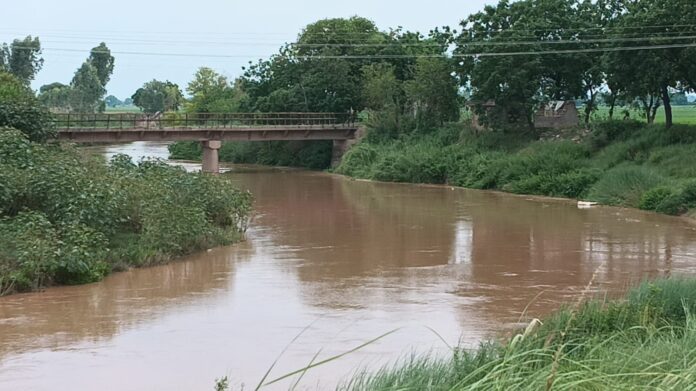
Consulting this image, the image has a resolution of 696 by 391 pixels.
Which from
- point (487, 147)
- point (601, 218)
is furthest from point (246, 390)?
point (487, 147)

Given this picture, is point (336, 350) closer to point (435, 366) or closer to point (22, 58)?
point (435, 366)

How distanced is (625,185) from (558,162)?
5.85 meters

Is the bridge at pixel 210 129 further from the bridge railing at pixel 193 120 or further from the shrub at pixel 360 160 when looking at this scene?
the shrub at pixel 360 160

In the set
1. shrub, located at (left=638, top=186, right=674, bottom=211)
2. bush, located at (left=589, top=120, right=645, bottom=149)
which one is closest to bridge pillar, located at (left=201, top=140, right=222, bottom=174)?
bush, located at (left=589, top=120, right=645, bottom=149)

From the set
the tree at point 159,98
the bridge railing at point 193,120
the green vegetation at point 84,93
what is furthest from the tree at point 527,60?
the tree at point 159,98

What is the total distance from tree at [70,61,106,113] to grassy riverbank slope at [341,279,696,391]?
86.5 m

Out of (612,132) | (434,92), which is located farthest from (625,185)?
(434,92)

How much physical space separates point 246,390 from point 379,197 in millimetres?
29189

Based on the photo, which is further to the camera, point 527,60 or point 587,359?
point 527,60

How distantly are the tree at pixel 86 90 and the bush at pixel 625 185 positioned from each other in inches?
2636

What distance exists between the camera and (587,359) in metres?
6.72

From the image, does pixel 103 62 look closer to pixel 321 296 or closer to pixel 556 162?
pixel 556 162

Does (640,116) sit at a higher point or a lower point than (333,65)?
lower

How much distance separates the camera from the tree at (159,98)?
371 ft
